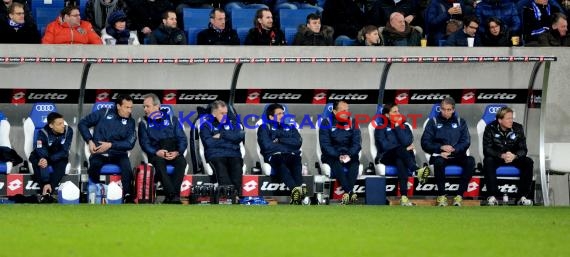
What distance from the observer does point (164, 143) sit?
62.1ft

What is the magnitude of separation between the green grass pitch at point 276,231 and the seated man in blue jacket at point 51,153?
6.96 feet

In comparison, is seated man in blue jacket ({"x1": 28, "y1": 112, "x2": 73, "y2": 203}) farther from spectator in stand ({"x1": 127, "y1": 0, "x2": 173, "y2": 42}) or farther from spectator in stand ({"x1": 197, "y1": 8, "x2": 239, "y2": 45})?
spectator in stand ({"x1": 127, "y1": 0, "x2": 173, "y2": 42})

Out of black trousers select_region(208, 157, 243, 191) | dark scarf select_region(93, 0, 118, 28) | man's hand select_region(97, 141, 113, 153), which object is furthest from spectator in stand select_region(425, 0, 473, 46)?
man's hand select_region(97, 141, 113, 153)

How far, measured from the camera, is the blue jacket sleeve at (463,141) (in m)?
19.6

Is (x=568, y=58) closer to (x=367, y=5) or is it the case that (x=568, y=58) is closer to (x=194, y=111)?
(x=367, y=5)

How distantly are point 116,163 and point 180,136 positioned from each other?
101cm

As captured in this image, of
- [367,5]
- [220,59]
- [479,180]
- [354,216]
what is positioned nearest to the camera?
[354,216]

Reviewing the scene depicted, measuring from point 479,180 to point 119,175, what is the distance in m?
5.46

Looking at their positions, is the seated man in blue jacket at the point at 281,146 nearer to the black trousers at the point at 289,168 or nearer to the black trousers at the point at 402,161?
the black trousers at the point at 289,168

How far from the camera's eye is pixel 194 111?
65.4ft

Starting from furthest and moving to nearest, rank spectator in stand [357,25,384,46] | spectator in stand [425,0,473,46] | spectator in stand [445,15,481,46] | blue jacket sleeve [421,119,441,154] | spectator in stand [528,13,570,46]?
spectator in stand [425,0,473,46]
spectator in stand [528,13,570,46]
spectator in stand [445,15,481,46]
spectator in stand [357,25,384,46]
blue jacket sleeve [421,119,441,154]

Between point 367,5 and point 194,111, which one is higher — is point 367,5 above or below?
above

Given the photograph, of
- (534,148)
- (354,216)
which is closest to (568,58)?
(534,148)

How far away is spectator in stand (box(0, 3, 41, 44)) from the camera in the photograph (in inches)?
781
